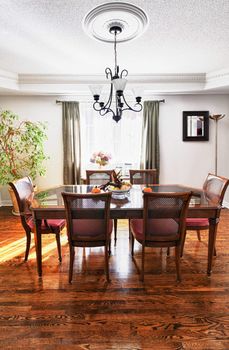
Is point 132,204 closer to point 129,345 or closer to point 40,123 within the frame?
point 129,345

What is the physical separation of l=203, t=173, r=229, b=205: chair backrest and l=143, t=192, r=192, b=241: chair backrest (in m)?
0.59

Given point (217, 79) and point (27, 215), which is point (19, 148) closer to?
point (27, 215)

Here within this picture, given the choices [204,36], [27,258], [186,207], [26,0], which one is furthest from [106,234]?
[204,36]

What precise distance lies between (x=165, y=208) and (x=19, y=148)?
3597 mm

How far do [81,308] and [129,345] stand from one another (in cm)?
52

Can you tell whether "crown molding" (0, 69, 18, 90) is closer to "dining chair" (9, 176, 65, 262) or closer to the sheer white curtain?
the sheer white curtain

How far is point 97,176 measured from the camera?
3.65 m

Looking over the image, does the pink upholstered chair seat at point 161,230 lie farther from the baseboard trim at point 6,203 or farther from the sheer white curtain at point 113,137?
the baseboard trim at point 6,203

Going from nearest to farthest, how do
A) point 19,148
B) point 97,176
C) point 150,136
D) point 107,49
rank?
point 107,49 < point 97,176 < point 19,148 < point 150,136

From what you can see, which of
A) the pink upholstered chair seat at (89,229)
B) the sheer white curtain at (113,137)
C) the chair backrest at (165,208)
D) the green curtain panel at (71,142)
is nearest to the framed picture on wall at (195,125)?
the sheer white curtain at (113,137)

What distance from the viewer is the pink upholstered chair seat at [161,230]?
2227 millimetres

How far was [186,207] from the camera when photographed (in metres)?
2.12

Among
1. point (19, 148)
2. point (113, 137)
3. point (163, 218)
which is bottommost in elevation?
point (163, 218)

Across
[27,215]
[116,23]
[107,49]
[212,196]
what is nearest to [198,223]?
[212,196]
